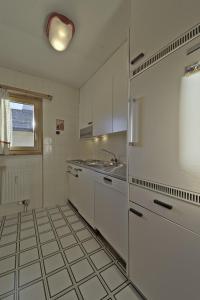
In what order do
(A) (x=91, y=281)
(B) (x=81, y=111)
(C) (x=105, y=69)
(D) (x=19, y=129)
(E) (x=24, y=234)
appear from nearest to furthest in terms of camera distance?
(A) (x=91, y=281) → (E) (x=24, y=234) → (C) (x=105, y=69) → (D) (x=19, y=129) → (B) (x=81, y=111)

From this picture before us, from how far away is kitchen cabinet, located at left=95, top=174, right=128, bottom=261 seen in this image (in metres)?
1.25

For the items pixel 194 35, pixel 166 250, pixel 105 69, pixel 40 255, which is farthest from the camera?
pixel 105 69

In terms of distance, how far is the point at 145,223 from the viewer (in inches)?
39.0

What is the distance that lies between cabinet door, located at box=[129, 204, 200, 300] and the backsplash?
1144mm

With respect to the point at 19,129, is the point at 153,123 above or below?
below

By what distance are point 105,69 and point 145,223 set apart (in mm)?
1967

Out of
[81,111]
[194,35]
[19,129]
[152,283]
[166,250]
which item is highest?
[81,111]

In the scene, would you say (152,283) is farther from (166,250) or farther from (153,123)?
(153,123)

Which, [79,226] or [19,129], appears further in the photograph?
[19,129]

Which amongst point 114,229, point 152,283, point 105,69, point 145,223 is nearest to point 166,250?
point 145,223

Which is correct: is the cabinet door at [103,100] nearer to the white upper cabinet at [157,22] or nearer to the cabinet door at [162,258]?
the white upper cabinet at [157,22]

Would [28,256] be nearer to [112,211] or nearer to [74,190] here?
[112,211]

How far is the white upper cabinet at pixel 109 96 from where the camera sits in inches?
63.5

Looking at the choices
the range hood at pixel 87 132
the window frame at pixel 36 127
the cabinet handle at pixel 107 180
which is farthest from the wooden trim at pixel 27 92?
the cabinet handle at pixel 107 180
